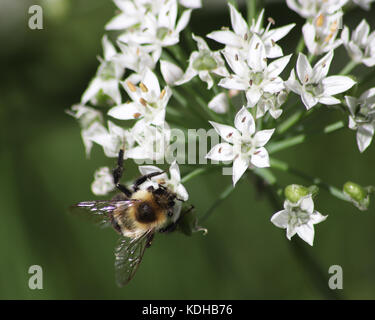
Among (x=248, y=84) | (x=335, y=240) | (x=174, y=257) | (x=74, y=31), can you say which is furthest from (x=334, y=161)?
(x=74, y=31)

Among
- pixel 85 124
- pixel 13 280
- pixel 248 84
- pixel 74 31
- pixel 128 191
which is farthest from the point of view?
pixel 74 31

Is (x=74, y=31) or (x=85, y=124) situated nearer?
(x=85, y=124)

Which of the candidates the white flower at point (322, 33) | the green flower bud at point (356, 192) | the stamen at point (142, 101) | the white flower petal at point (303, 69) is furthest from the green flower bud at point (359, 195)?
the stamen at point (142, 101)

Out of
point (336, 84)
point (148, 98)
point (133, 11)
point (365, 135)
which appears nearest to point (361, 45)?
point (336, 84)

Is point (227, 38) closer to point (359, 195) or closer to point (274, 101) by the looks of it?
point (274, 101)

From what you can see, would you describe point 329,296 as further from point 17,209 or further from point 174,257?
point 17,209

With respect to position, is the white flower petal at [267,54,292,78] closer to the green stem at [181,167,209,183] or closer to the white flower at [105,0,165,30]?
the green stem at [181,167,209,183]
